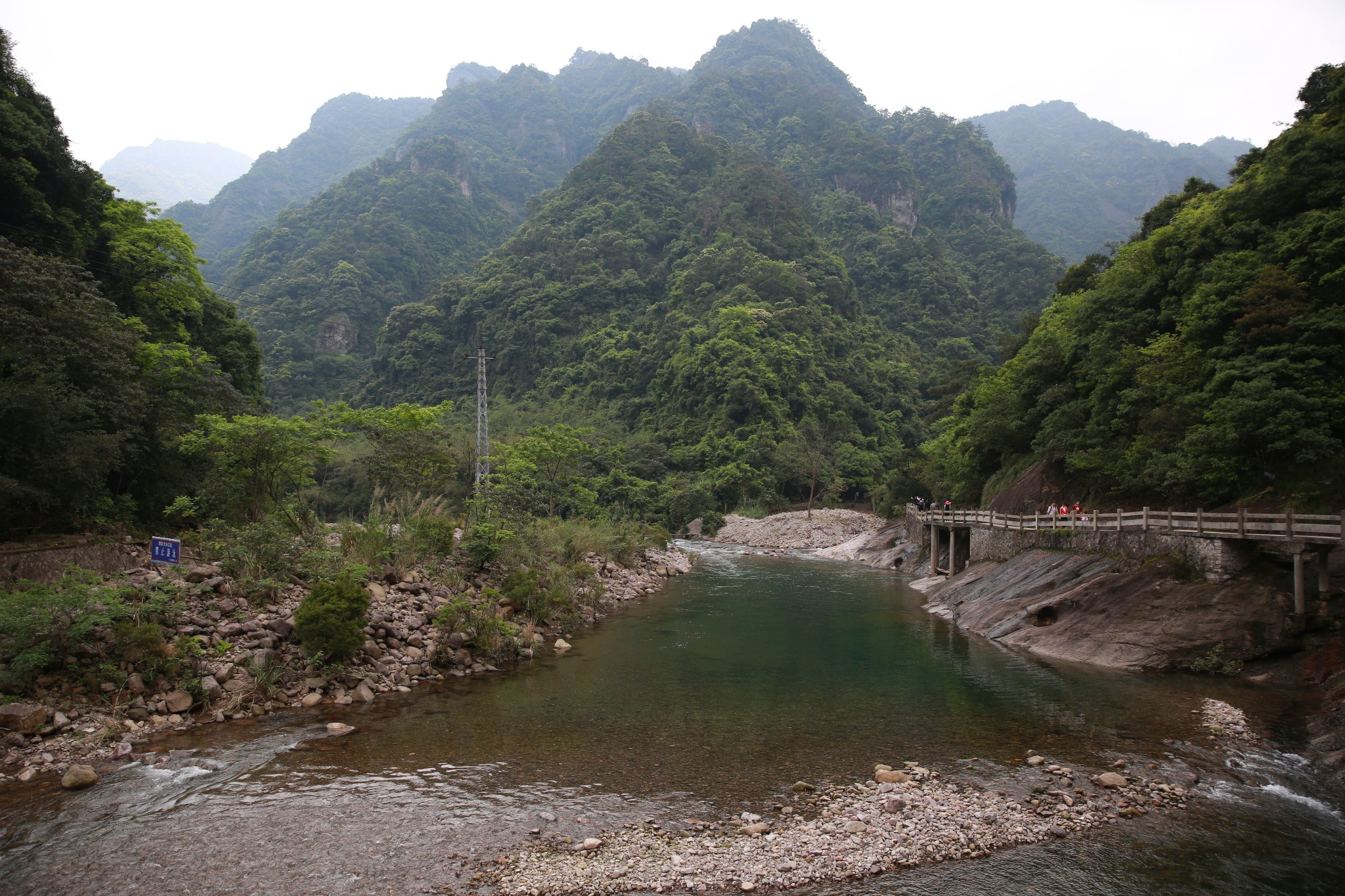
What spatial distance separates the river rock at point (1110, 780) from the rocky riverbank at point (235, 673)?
11.8 m

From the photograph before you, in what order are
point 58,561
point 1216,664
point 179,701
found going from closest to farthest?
point 179,701 → point 58,561 → point 1216,664

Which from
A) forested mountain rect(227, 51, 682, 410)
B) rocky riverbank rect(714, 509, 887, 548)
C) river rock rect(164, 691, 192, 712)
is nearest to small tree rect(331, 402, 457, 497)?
river rock rect(164, 691, 192, 712)

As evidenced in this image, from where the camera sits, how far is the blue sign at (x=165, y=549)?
508 inches

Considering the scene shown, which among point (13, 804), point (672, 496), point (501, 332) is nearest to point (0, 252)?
point (13, 804)

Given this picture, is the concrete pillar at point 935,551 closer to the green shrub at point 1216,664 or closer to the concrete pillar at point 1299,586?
the green shrub at point 1216,664

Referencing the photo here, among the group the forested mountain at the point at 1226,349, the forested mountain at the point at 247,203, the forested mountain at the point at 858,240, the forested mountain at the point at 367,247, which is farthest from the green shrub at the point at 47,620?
the forested mountain at the point at 247,203

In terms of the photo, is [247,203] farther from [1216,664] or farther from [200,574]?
[1216,664]

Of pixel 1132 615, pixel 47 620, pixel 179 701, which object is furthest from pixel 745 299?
pixel 47 620

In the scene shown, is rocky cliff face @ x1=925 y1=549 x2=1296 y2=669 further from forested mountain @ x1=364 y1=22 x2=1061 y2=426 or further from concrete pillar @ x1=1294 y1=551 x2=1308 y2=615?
forested mountain @ x1=364 y1=22 x2=1061 y2=426

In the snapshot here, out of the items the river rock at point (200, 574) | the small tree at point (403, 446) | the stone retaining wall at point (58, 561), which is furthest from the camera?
the small tree at point (403, 446)

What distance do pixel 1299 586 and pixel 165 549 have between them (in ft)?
73.6

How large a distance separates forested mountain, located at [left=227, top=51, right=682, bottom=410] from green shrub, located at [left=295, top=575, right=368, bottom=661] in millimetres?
88162

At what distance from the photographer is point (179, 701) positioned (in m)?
11.4

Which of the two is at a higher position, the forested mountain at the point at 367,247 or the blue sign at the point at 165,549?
the forested mountain at the point at 367,247
